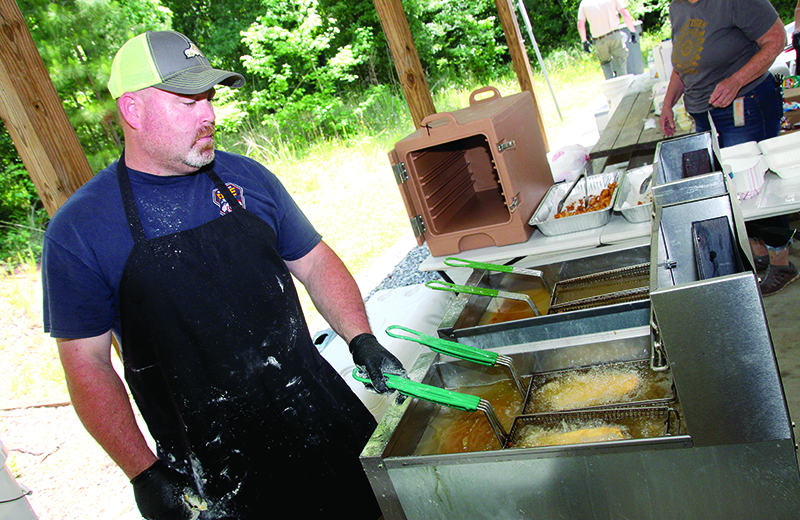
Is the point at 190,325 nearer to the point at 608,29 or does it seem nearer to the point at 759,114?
the point at 759,114

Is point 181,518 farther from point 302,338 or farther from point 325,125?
point 325,125

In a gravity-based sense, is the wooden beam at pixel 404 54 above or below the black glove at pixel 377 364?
above

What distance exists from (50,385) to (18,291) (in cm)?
144

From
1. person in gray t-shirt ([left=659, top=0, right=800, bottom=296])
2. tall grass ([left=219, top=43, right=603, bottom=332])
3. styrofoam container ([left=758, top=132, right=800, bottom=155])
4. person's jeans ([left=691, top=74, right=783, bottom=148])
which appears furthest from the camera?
tall grass ([left=219, top=43, right=603, bottom=332])

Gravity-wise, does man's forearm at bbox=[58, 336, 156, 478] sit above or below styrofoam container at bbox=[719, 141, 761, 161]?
above

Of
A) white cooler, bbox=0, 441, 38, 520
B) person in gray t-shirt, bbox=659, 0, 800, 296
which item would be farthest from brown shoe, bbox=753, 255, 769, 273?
white cooler, bbox=0, 441, 38, 520

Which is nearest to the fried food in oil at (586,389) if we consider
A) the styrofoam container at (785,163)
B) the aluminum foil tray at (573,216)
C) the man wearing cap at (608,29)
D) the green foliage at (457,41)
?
the aluminum foil tray at (573,216)

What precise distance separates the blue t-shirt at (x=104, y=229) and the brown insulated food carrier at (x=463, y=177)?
1.09 metres

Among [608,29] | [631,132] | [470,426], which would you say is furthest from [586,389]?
[608,29]

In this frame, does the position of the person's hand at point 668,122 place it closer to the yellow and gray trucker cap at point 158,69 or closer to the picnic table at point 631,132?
the picnic table at point 631,132

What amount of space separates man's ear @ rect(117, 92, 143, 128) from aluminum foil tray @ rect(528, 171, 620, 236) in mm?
1733

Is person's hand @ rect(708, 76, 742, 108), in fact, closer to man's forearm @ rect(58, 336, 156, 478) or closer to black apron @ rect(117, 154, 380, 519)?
black apron @ rect(117, 154, 380, 519)

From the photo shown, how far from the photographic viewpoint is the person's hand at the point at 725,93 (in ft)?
9.78

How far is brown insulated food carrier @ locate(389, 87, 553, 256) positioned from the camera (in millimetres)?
2539
